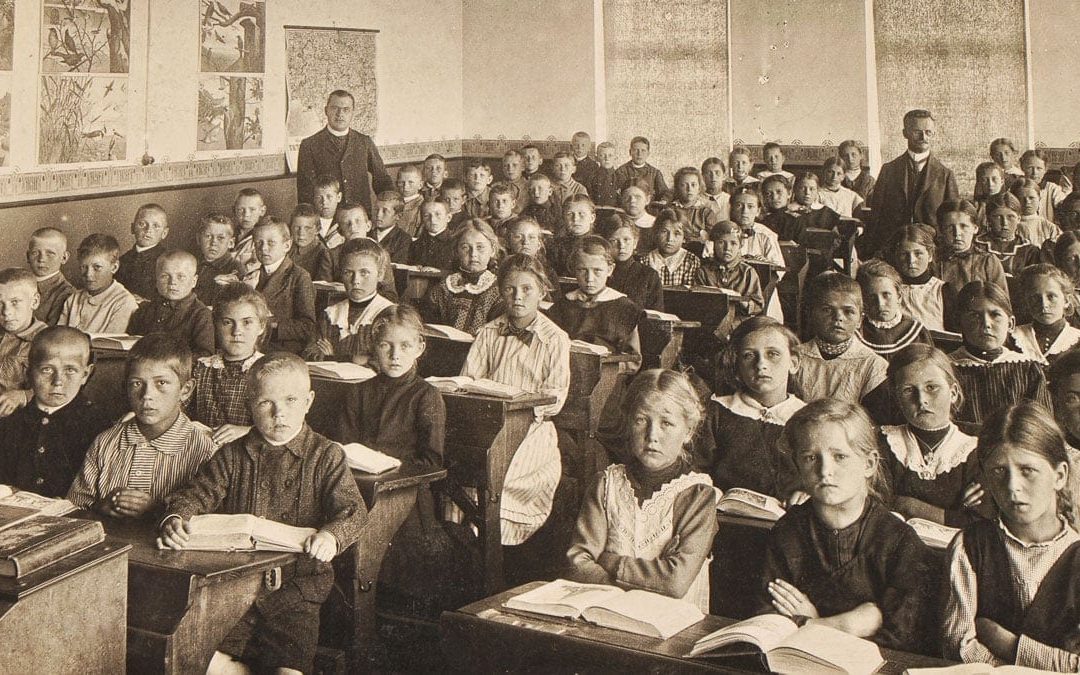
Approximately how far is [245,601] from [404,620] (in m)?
0.94

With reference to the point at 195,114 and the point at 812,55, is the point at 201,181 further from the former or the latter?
the point at 812,55

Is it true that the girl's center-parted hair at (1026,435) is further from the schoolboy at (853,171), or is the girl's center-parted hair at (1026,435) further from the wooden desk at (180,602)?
the schoolboy at (853,171)

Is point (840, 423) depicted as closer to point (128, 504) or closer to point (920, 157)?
point (128, 504)

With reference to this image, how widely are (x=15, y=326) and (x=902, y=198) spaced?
6.56 meters

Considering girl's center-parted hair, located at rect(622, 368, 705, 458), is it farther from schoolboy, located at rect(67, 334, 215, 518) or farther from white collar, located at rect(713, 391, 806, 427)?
schoolboy, located at rect(67, 334, 215, 518)

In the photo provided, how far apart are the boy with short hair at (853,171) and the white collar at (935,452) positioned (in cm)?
833

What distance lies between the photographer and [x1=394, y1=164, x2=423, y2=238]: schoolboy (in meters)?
9.66

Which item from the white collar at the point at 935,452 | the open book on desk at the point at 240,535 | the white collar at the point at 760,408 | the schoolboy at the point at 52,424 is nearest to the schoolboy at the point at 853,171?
the white collar at the point at 760,408

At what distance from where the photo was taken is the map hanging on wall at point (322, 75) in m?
10.4

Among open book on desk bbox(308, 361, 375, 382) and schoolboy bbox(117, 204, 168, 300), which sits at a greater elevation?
schoolboy bbox(117, 204, 168, 300)

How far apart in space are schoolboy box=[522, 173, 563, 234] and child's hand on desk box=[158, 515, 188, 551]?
6.79 meters

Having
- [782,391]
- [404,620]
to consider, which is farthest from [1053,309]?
[404,620]

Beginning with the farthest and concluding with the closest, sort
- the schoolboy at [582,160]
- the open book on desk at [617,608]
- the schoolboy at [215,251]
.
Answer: the schoolboy at [582,160] → the schoolboy at [215,251] → the open book on desk at [617,608]

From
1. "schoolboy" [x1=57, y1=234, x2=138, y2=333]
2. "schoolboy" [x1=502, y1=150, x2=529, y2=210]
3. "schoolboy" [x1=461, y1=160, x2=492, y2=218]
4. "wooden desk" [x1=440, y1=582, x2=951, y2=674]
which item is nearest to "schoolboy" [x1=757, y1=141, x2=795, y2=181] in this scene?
"schoolboy" [x1=502, y1=150, x2=529, y2=210]
